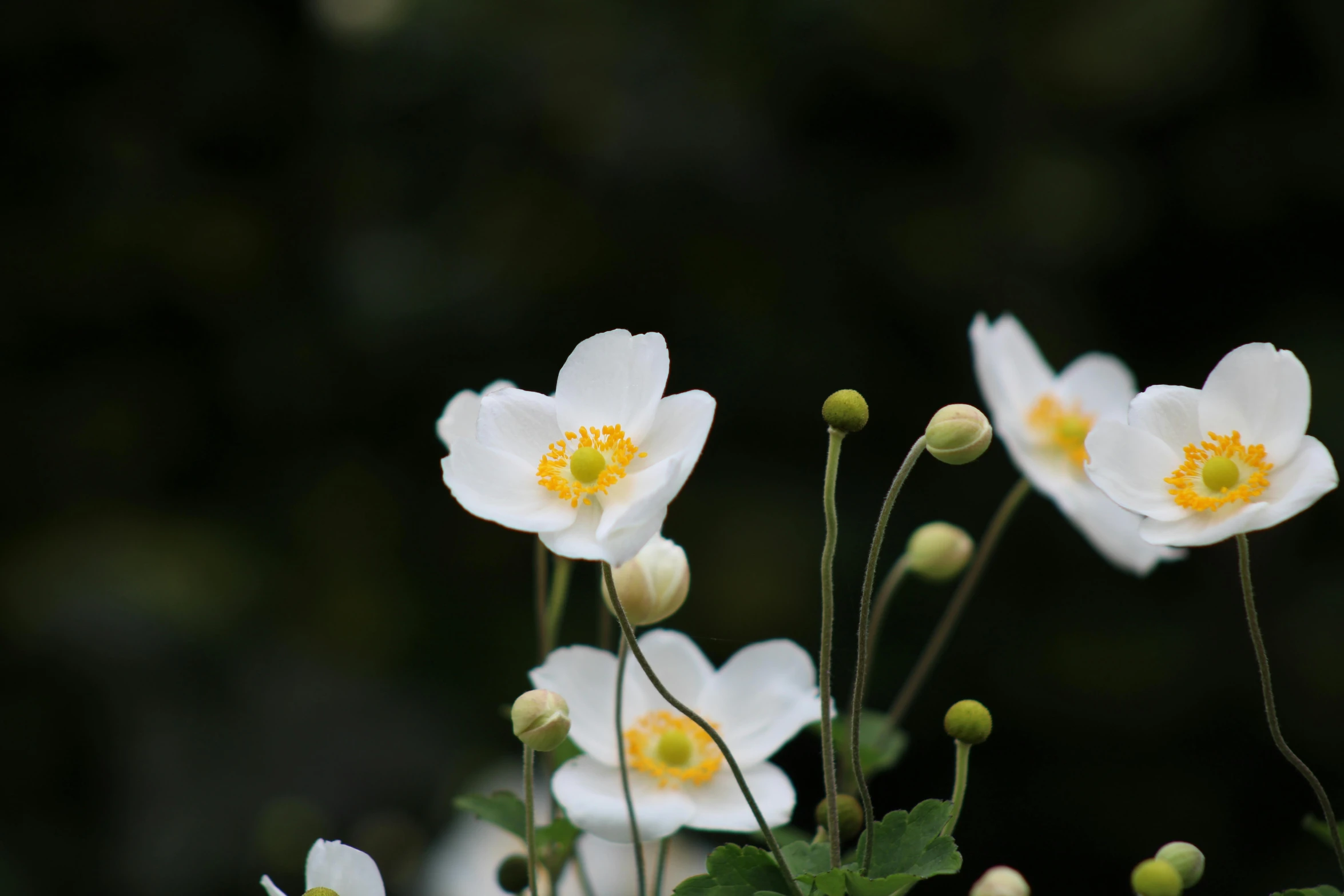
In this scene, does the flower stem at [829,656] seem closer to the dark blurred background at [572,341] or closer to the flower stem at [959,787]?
the flower stem at [959,787]

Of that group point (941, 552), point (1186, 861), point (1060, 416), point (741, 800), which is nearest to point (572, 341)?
point (1060, 416)

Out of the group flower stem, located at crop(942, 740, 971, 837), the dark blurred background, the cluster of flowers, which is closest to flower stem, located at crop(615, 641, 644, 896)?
the cluster of flowers

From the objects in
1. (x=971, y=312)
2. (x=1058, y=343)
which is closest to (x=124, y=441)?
(x=971, y=312)

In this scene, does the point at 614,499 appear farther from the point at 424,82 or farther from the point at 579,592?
the point at 424,82

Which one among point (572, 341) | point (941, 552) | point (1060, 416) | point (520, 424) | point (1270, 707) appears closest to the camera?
point (1270, 707)

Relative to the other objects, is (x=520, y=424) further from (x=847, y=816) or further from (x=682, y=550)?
(x=847, y=816)

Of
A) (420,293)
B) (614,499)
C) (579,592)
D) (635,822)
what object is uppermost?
(420,293)

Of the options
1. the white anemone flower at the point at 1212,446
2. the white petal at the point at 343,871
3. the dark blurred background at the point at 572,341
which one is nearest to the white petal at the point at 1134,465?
the white anemone flower at the point at 1212,446
